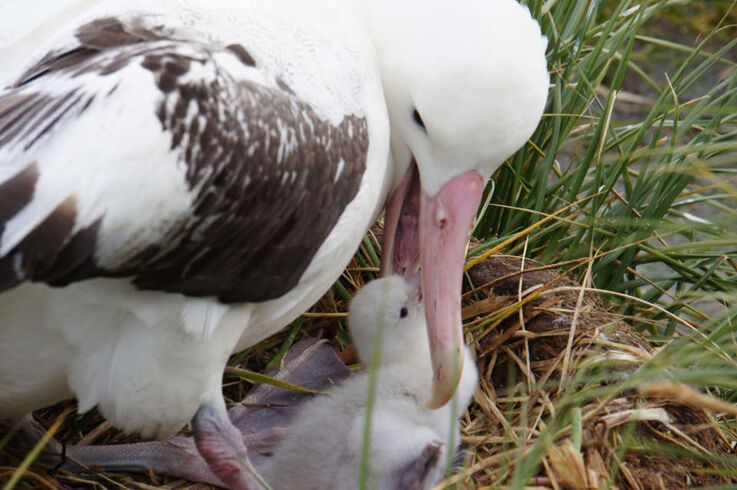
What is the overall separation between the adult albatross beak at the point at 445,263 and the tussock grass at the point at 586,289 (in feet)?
0.69

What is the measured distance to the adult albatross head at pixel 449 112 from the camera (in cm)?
370

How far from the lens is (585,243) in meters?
4.79

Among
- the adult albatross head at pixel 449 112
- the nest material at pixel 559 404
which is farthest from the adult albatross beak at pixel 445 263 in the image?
the nest material at pixel 559 404

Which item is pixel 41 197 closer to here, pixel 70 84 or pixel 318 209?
pixel 70 84

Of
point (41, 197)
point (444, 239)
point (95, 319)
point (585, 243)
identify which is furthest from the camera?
point (585, 243)

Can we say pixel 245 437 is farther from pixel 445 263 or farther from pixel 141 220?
pixel 141 220

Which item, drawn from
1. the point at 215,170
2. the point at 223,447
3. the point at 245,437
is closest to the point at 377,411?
the point at 223,447

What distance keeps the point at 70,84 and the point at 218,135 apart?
39cm

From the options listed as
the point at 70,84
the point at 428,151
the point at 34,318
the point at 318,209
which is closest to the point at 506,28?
the point at 428,151

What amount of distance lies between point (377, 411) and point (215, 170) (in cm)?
120

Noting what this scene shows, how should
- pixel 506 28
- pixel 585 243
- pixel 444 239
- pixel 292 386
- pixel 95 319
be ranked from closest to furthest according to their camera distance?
1. pixel 95 319
2. pixel 506 28
3. pixel 444 239
4. pixel 292 386
5. pixel 585 243

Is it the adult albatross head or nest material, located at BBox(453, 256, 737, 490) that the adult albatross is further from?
nest material, located at BBox(453, 256, 737, 490)

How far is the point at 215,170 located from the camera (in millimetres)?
3191

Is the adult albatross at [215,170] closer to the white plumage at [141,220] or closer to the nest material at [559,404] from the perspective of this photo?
the white plumage at [141,220]
